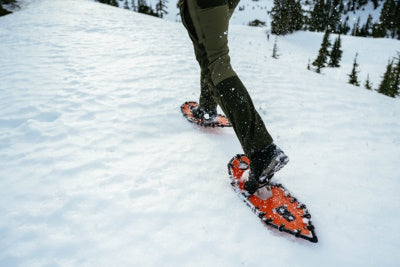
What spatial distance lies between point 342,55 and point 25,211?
154 ft

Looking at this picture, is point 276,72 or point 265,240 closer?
point 265,240

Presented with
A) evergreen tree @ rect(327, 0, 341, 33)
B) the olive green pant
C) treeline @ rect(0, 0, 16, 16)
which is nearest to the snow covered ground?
the olive green pant

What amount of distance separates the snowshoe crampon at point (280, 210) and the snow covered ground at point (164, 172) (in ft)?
0.27

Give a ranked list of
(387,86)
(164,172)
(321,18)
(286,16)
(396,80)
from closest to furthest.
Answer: (164,172) < (387,86) < (396,80) < (286,16) < (321,18)

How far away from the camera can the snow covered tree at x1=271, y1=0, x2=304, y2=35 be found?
42.2 meters

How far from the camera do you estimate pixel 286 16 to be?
42.0 metres

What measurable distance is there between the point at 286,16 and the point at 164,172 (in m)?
47.7

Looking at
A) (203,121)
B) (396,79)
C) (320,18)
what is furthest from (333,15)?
(203,121)

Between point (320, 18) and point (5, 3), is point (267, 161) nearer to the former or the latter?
point (5, 3)

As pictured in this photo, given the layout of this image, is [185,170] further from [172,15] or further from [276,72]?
[172,15]

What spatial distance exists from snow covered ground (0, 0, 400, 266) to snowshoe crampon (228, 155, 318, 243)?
8 centimetres

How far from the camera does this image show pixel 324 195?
202cm

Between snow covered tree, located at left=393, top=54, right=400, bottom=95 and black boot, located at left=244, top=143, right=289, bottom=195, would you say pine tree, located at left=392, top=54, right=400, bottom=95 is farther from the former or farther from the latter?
black boot, located at left=244, top=143, right=289, bottom=195

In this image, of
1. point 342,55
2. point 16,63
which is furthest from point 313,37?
point 16,63
